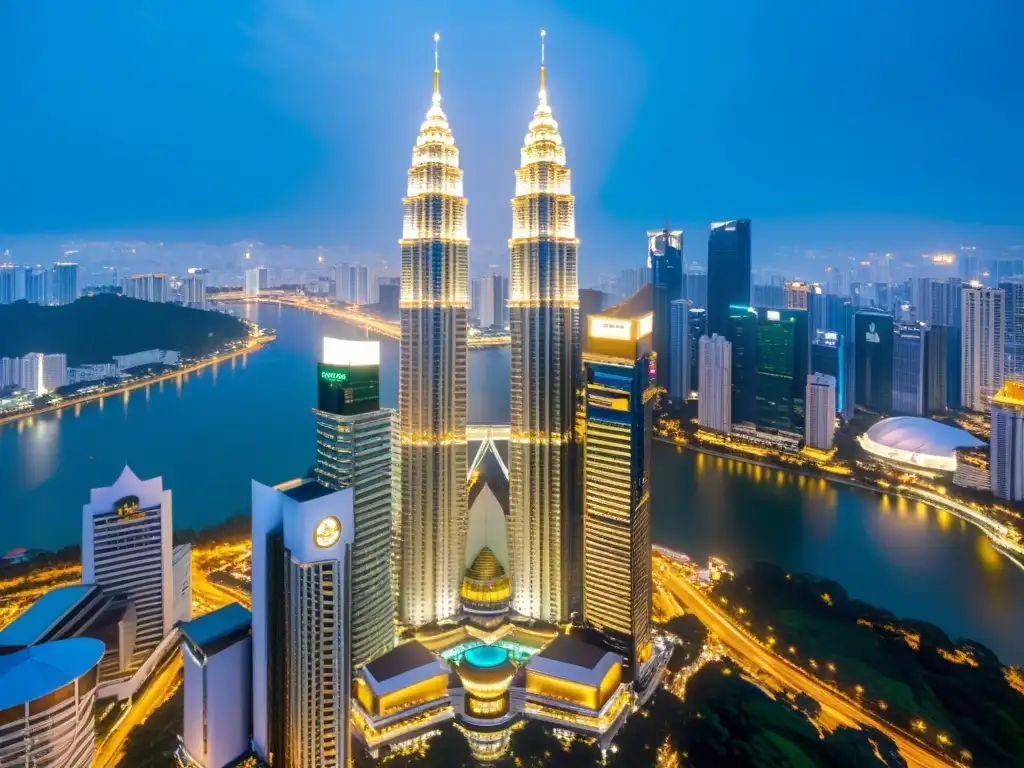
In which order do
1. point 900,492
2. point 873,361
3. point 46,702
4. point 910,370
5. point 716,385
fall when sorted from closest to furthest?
point 46,702 → point 900,492 → point 716,385 → point 910,370 → point 873,361

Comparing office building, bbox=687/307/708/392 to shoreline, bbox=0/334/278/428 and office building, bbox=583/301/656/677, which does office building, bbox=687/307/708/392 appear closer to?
office building, bbox=583/301/656/677

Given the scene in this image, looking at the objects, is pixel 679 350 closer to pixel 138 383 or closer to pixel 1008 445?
pixel 1008 445

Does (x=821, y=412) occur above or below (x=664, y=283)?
below

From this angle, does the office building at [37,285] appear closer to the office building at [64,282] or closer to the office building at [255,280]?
the office building at [64,282]

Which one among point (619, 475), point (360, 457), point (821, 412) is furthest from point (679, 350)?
point (360, 457)

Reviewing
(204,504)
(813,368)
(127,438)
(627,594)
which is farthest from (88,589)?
(813,368)

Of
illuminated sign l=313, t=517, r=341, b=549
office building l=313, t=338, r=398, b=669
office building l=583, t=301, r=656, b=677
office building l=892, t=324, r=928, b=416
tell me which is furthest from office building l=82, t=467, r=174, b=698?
office building l=892, t=324, r=928, b=416

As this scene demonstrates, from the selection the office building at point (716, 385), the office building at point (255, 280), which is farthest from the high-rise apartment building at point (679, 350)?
the office building at point (255, 280)
